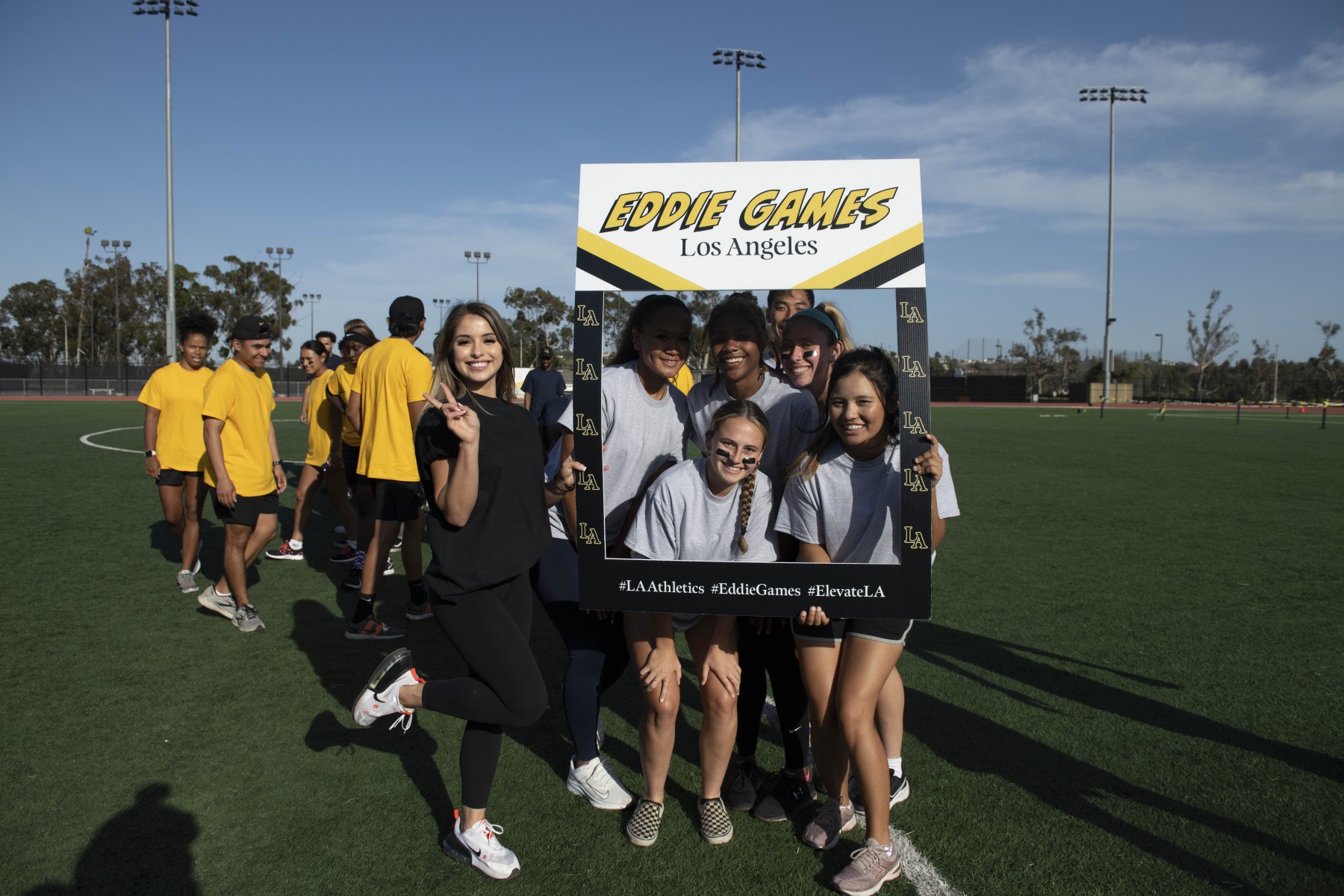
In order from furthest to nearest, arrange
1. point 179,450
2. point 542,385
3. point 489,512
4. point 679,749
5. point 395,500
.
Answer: point 542,385
point 179,450
point 395,500
point 679,749
point 489,512

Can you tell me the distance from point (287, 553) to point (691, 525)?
5887 mm

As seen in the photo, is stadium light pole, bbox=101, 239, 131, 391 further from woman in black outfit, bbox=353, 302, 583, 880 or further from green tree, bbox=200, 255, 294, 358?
woman in black outfit, bbox=353, 302, 583, 880

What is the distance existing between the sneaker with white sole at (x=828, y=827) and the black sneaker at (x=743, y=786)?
288mm

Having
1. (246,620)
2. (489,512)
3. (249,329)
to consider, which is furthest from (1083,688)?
(249,329)

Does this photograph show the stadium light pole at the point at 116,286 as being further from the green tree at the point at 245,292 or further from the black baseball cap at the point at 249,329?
the black baseball cap at the point at 249,329

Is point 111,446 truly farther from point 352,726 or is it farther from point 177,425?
point 352,726

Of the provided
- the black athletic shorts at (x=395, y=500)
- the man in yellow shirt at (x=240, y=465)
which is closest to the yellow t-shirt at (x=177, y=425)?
the man in yellow shirt at (x=240, y=465)

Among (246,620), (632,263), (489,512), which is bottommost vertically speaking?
(246,620)

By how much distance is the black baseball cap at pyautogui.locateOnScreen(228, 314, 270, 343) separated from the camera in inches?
212

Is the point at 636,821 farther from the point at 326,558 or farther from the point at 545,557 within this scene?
the point at 326,558

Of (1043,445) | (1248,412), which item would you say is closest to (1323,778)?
(1043,445)

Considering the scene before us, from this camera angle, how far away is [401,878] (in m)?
2.79

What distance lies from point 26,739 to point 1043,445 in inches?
789

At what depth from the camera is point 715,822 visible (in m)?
3.06
